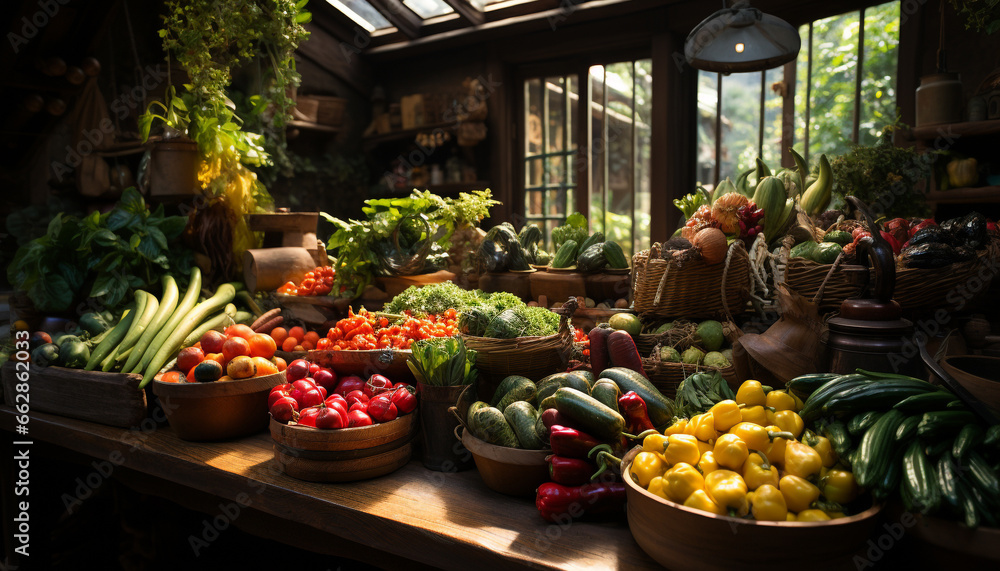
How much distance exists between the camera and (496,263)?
3.03 m

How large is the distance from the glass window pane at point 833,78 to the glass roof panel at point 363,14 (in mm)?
4086

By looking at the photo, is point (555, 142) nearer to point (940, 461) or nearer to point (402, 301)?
point (402, 301)

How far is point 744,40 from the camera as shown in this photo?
8.68ft

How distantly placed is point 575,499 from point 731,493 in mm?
477

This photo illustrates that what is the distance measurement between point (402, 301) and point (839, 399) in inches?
73.8

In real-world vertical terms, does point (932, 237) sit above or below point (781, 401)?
above

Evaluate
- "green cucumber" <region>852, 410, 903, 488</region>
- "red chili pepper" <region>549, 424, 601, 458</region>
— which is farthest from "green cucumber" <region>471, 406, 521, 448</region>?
"green cucumber" <region>852, 410, 903, 488</region>

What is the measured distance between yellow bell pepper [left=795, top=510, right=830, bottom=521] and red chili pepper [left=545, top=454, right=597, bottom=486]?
0.55m

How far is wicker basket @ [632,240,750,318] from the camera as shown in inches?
91.1

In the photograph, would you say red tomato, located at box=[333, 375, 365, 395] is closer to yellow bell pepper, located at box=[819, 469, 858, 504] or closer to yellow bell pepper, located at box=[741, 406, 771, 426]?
yellow bell pepper, located at box=[741, 406, 771, 426]

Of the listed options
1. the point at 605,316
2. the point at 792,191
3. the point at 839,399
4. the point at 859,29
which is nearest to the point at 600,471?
the point at 839,399

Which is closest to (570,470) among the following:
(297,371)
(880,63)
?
(297,371)

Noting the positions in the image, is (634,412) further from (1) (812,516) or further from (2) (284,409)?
(2) (284,409)

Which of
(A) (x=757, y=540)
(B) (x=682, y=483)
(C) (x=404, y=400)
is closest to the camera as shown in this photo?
(A) (x=757, y=540)
